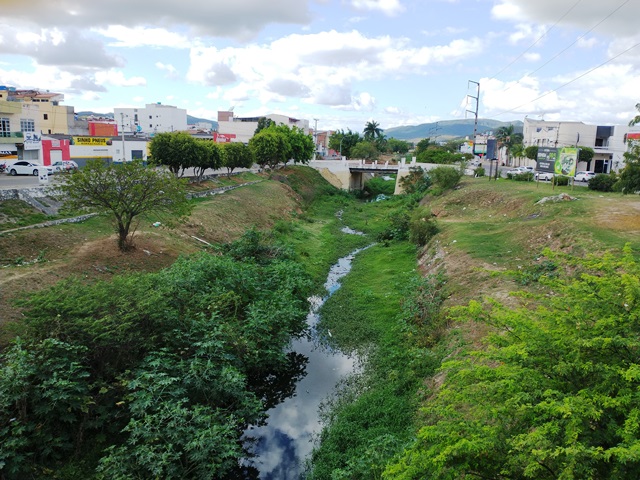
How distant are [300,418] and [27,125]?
6922cm

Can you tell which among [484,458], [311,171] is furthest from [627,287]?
[311,171]

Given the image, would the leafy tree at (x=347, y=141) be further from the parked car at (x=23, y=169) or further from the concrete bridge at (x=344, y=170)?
the parked car at (x=23, y=169)

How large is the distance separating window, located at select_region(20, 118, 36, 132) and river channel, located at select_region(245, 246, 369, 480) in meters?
63.0

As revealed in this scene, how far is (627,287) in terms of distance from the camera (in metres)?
7.16

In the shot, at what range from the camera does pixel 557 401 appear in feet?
21.0

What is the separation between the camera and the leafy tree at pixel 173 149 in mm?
37844

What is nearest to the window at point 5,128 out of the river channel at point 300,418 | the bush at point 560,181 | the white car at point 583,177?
the river channel at point 300,418

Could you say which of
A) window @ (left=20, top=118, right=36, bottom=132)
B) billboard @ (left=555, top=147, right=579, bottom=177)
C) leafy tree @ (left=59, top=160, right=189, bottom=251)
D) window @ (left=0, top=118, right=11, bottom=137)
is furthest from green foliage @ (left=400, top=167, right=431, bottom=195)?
window @ (left=20, top=118, right=36, bottom=132)

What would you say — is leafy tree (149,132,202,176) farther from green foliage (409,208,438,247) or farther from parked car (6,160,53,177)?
green foliage (409,208,438,247)

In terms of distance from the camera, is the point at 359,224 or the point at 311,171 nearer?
the point at 359,224

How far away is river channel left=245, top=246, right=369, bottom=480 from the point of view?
12312mm

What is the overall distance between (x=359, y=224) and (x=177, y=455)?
3794 cm

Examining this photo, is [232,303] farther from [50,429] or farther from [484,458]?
[484,458]

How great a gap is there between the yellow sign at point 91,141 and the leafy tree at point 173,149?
1341 inches
